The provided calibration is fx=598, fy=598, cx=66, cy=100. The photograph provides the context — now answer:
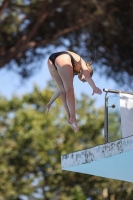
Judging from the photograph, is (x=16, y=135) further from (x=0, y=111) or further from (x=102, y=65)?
(x=102, y=65)

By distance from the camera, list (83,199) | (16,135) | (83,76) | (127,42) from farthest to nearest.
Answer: (16,135) → (83,199) → (127,42) → (83,76)

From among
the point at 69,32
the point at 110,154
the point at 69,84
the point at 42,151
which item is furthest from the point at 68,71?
the point at 42,151

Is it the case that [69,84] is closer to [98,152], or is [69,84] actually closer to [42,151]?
[98,152]

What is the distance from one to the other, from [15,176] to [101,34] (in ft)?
26.0

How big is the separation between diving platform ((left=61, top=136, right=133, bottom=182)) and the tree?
709 centimetres

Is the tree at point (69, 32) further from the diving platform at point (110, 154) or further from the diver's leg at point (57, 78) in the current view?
the diver's leg at point (57, 78)

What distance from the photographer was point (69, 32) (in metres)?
17.3

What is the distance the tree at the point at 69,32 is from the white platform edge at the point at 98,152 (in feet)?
24.4

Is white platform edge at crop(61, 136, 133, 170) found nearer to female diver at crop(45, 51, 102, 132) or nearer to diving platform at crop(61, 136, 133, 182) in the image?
diving platform at crop(61, 136, 133, 182)

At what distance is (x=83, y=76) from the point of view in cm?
668

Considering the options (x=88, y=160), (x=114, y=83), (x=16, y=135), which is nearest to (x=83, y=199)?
(x=16, y=135)

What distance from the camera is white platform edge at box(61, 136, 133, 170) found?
22.8 feet

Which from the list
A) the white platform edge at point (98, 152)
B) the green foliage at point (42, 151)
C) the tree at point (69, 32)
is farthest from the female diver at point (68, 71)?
the green foliage at point (42, 151)

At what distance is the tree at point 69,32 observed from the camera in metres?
16.1
